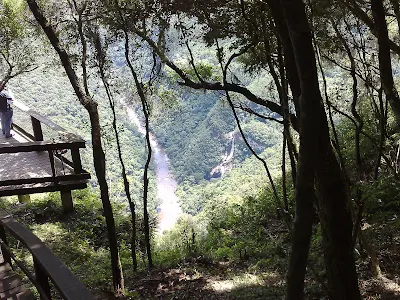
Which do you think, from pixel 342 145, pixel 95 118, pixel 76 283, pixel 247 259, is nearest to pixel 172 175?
pixel 342 145

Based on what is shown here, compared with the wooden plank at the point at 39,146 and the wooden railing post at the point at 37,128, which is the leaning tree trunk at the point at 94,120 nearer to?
the wooden plank at the point at 39,146

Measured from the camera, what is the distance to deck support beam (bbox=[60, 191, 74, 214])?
8.30 m

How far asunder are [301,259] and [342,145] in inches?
461

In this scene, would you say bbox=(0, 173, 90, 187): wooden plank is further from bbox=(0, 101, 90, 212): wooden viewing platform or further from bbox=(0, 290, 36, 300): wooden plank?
bbox=(0, 290, 36, 300): wooden plank

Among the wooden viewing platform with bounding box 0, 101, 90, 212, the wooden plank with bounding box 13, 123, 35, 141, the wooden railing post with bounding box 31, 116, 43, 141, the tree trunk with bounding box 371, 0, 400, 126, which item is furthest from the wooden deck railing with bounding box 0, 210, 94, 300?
the wooden plank with bounding box 13, 123, 35, 141

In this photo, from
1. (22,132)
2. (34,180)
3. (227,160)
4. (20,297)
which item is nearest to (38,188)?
(34,180)

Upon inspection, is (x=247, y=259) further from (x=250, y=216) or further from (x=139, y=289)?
(x=250, y=216)

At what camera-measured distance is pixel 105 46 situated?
21.6 ft

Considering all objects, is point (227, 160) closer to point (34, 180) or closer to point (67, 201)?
point (67, 201)

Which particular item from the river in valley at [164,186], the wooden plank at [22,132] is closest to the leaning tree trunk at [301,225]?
the wooden plank at [22,132]

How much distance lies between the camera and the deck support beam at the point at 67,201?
830cm

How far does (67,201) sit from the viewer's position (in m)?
8.42

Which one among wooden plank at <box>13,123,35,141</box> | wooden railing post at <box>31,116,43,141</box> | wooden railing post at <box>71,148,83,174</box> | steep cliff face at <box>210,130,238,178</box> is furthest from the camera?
steep cliff face at <box>210,130,238,178</box>

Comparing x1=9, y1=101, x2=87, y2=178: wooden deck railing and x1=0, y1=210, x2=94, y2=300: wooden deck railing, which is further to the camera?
x1=9, y1=101, x2=87, y2=178: wooden deck railing
